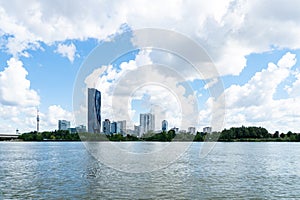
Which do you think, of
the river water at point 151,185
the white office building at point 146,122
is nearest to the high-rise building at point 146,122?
the white office building at point 146,122

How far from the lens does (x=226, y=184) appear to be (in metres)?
38.0

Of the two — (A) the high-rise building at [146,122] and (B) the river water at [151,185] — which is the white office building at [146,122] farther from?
(B) the river water at [151,185]

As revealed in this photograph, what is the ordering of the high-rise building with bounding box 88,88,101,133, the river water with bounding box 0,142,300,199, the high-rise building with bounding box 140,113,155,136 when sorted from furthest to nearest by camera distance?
the high-rise building with bounding box 140,113,155,136, the high-rise building with bounding box 88,88,101,133, the river water with bounding box 0,142,300,199

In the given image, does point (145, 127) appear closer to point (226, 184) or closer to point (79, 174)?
point (79, 174)

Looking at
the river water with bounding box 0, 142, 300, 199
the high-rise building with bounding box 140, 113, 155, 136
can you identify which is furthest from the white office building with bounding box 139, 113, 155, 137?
the river water with bounding box 0, 142, 300, 199

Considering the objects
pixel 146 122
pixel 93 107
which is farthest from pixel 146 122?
pixel 93 107

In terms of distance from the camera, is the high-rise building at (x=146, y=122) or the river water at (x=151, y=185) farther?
the high-rise building at (x=146, y=122)

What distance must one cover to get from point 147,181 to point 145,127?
27089 millimetres

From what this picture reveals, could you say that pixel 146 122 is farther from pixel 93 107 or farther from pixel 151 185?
pixel 151 185

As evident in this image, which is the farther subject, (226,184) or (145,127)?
(145,127)

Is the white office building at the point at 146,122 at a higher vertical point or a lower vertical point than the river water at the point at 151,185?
higher

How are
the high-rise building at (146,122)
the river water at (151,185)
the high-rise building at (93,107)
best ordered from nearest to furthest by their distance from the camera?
the river water at (151,185) < the high-rise building at (93,107) < the high-rise building at (146,122)

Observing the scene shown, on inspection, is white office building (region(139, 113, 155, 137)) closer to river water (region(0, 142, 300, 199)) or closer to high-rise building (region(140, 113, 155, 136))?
high-rise building (region(140, 113, 155, 136))

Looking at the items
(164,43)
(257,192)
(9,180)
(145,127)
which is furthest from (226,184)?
(145,127)
